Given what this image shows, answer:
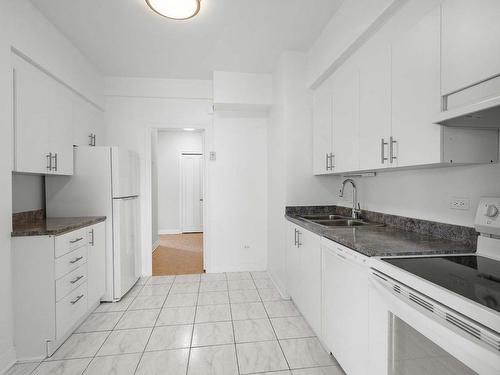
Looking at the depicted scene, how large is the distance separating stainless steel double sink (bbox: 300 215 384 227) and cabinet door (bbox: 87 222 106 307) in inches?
83.2

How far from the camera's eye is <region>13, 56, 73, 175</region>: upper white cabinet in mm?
2018

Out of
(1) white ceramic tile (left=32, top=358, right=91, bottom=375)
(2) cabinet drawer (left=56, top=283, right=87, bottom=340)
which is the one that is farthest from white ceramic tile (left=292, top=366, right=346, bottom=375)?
(2) cabinet drawer (left=56, top=283, right=87, bottom=340)

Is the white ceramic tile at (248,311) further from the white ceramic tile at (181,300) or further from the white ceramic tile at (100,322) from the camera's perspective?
the white ceramic tile at (100,322)

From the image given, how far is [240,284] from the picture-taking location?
3.35 metres

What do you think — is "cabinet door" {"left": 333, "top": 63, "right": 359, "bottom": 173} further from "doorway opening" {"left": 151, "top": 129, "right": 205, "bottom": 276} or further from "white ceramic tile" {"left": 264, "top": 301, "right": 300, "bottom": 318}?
"doorway opening" {"left": 151, "top": 129, "right": 205, "bottom": 276}

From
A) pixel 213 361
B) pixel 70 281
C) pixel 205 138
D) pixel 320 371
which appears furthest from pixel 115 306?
pixel 205 138

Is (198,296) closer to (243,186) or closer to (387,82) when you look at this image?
(243,186)

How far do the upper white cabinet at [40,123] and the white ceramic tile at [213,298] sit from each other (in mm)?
1928

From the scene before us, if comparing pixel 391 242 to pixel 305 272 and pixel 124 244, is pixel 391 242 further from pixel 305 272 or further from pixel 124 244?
pixel 124 244

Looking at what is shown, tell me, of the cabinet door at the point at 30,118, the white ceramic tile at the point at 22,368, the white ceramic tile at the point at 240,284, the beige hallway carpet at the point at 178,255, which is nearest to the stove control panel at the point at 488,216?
the white ceramic tile at the point at 240,284

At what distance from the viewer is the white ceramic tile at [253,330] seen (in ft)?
7.06

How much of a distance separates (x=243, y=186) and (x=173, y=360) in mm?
2373

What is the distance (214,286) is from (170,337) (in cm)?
113

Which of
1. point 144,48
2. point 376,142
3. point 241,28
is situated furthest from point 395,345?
point 144,48
